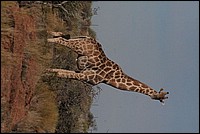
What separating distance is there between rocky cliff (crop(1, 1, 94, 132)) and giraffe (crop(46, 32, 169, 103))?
2.75 feet

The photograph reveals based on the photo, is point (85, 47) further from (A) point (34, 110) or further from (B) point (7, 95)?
(B) point (7, 95)

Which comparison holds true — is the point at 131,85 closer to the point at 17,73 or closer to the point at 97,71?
the point at 97,71

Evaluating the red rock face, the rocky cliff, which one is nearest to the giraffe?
the rocky cliff

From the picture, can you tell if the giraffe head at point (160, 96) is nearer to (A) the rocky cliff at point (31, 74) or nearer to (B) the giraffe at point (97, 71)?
(B) the giraffe at point (97, 71)

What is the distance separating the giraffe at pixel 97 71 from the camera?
48.1 feet

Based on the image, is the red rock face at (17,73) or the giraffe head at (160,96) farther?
the giraffe head at (160,96)

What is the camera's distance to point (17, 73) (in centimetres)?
1288

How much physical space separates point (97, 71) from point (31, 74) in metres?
2.05

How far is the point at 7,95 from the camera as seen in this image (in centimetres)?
1191

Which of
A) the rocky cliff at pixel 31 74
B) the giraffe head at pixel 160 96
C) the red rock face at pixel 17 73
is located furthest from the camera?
the giraffe head at pixel 160 96

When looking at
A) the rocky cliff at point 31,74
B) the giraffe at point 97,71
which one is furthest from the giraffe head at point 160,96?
the rocky cliff at point 31,74

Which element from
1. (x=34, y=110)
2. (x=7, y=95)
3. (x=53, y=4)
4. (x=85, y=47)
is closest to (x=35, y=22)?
(x=53, y=4)

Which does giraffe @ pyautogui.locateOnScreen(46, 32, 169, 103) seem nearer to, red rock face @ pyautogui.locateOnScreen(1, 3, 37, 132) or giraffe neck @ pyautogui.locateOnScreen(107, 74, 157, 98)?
giraffe neck @ pyautogui.locateOnScreen(107, 74, 157, 98)

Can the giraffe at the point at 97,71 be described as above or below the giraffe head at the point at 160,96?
above
